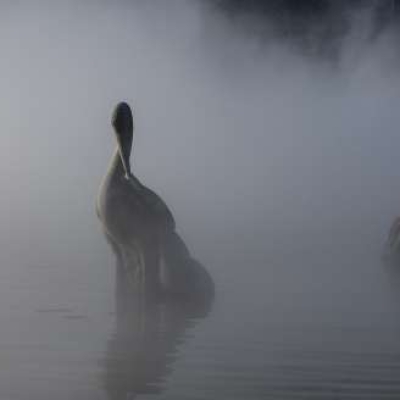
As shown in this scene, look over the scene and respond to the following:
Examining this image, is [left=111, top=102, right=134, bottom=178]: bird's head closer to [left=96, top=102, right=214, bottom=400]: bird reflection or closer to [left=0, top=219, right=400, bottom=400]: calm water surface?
[left=96, top=102, right=214, bottom=400]: bird reflection

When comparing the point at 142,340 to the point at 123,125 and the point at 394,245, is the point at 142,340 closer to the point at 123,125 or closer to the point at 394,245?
the point at 123,125

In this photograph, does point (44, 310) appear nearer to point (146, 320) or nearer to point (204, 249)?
point (146, 320)

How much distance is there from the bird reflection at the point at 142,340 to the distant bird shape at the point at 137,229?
14cm

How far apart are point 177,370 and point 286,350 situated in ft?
4.00

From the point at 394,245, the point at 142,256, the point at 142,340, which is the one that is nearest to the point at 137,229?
the point at 142,256

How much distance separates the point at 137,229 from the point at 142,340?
5.52ft

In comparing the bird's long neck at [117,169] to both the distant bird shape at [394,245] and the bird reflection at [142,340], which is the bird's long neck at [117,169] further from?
the distant bird shape at [394,245]

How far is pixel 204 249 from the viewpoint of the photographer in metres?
21.2

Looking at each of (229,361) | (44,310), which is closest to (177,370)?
(229,361)

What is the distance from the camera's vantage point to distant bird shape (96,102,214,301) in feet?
37.1

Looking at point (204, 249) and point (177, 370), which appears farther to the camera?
point (204, 249)

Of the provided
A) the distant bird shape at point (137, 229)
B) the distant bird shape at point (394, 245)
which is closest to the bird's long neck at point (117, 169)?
the distant bird shape at point (137, 229)

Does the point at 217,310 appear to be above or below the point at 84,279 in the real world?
above

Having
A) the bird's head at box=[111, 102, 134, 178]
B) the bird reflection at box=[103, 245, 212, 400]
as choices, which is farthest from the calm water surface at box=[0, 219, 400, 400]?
the bird's head at box=[111, 102, 134, 178]
